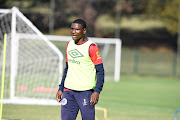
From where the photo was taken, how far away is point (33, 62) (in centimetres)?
2103

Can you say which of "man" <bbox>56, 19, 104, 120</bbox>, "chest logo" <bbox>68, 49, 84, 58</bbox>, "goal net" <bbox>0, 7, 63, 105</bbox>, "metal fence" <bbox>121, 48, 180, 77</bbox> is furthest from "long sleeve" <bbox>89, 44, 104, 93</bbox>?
"metal fence" <bbox>121, 48, 180, 77</bbox>

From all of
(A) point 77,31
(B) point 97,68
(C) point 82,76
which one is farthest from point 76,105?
(A) point 77,31

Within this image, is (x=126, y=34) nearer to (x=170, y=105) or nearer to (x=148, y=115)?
(x=170, y=105)

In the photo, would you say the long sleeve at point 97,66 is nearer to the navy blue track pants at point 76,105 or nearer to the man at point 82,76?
the man at point 82,76

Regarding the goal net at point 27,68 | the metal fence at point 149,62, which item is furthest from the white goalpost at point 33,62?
the metal fence at point 149,62

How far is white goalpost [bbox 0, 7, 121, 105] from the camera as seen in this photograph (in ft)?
38.6

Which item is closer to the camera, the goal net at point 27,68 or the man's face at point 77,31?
the man's face at point 77,31

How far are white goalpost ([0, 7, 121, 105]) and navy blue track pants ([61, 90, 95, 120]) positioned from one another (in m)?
5.98

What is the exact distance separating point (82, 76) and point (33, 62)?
15591 millimetres

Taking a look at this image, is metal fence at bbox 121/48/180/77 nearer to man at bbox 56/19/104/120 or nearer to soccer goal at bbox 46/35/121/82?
soccer goal at bbox 46/35/121/82

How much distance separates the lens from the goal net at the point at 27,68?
11719mm

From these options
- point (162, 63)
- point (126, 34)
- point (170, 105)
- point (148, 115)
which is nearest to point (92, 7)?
point (126, 34)

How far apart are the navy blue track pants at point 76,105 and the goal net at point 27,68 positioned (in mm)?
5990

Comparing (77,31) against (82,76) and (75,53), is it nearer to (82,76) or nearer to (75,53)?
(75,53)
